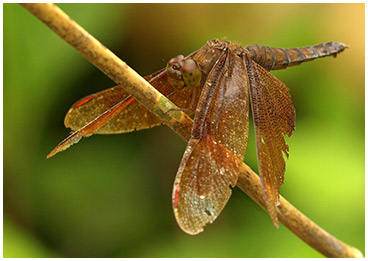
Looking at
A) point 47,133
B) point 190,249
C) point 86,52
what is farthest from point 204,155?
point 47,133

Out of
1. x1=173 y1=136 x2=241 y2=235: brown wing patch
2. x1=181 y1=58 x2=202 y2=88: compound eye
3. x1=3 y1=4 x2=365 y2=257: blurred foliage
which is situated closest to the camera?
x1=173 y1=136 x2=241 y2=235: brown wing patch

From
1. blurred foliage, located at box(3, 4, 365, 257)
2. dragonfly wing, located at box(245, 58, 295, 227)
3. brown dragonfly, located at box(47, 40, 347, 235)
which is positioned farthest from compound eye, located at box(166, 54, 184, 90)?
blurred foliage, located at box(3, 4, 365, 257)

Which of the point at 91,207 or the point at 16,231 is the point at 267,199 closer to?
the point at 91,207

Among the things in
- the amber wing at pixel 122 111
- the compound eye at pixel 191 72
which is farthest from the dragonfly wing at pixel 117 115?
the compound eye at pixel 191 72

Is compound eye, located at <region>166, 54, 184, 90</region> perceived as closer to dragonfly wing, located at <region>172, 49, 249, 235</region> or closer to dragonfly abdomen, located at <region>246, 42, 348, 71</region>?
dragonfly wing, located at <region>172, 49, 249, 235</region>

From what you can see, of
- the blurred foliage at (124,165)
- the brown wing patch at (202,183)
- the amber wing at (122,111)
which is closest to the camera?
the brown wing patch at (202,183)

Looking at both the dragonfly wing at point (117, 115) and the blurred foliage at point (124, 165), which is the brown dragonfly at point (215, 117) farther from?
the blurred foliage at point (124, 165)
